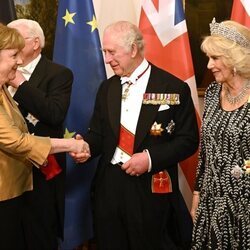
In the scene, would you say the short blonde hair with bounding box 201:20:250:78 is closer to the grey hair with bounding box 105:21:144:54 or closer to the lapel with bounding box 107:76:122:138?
the grey hair with bounding box 105:21:144:54

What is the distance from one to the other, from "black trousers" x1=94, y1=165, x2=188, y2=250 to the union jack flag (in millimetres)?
665

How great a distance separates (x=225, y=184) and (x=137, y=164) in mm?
448

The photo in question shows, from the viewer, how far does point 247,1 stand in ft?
10.0

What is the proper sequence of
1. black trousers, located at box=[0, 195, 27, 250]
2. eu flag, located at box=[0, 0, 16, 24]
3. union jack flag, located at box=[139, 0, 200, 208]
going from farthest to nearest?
eu flag, located at box=[0, 0, 16, 24] → union jack flag, located at box=[139, 0, 200, 208] → black trousers, located at box=[0, 195, 27, 250]

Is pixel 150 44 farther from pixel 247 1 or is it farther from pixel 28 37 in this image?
pixel 28 37

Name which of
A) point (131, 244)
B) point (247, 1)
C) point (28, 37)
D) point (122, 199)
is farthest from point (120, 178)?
point (247, 1)

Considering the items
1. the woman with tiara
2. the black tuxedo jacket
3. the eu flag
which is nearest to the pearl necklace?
the woman with tiara

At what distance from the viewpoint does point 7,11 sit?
338 centimetres

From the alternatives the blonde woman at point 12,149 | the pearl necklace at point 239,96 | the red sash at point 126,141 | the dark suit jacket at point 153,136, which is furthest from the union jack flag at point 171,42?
the blonde woman at point 12,149

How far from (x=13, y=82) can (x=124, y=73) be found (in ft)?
1.96

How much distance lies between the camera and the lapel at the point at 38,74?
2.66 metres

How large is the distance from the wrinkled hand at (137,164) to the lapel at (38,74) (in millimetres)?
709

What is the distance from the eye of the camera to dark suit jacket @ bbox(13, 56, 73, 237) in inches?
99.0

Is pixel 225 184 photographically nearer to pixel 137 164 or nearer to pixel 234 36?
pixel 137 164
